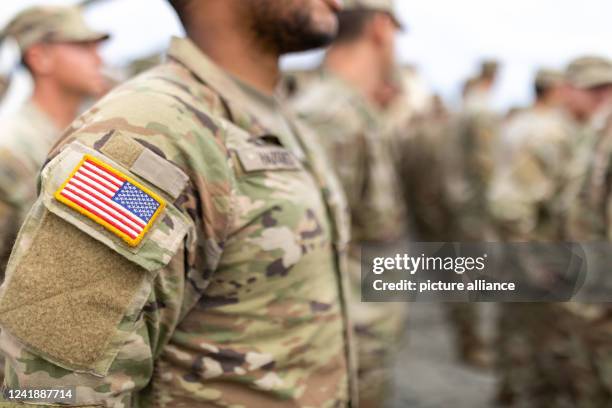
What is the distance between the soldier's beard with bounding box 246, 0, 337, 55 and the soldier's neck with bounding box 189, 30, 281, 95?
1.1 inches

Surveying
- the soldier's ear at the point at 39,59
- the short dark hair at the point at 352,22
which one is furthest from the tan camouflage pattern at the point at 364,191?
the soldier's ear at the point at 39,59

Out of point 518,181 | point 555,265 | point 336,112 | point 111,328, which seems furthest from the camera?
point 518,181

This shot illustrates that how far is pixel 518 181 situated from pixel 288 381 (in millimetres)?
3024

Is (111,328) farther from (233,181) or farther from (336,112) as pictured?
(336,112)

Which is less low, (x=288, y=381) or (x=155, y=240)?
(x=155, y=240)

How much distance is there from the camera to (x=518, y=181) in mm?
3877

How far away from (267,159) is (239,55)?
1.09 ft

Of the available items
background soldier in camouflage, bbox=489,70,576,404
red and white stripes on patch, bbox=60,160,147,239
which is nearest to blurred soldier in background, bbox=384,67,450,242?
background soldier in camouflage, bbox=489,70,576,404

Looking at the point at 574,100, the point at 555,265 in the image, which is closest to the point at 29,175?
the point at 555,265

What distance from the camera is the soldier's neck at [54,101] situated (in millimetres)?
2594

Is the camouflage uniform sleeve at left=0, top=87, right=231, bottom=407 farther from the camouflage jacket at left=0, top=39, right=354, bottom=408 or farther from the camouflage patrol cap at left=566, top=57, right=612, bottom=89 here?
the camouflage patrol cap at left=566, top=57, right=612, bottom=89

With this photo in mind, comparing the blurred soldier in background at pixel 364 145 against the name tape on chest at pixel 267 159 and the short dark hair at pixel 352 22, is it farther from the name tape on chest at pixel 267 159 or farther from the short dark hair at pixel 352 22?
the name tape on chest at pixel 267 159

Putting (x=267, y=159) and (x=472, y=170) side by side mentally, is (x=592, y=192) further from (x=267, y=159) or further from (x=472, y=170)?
(x=472, y=170)

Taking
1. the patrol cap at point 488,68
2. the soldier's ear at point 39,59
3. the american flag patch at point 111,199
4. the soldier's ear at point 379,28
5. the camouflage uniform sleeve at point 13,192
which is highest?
the american flag patch at point 111,199
